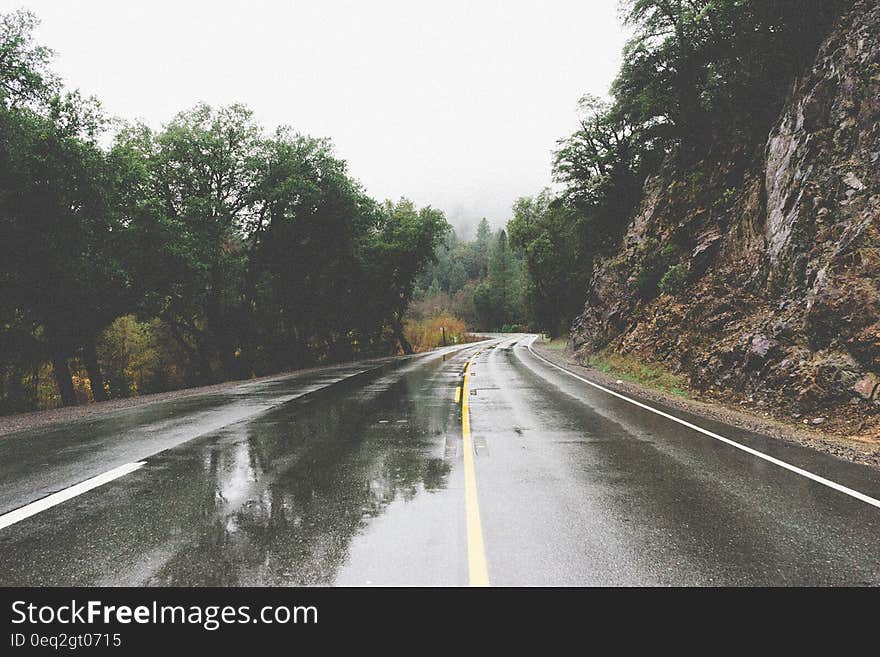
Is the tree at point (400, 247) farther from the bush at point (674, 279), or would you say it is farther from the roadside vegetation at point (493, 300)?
the roadside vegetation at point (493, 300)

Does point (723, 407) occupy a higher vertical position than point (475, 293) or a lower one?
lower

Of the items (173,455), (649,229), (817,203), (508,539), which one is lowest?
(508,539)

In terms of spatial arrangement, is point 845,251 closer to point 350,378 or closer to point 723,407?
point 723,407

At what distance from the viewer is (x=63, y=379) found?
16062 millimetres

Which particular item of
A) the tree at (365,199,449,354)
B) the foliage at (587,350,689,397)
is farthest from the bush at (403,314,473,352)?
the foliage at (587,350,689,397)

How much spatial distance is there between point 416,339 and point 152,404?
4276cm

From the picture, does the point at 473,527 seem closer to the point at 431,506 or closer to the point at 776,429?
the point at 431,506

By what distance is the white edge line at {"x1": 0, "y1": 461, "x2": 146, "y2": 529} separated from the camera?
176 inches

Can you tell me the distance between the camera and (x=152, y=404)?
1288 cm

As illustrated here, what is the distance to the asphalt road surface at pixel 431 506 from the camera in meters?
3.46

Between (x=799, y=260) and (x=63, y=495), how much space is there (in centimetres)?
1483

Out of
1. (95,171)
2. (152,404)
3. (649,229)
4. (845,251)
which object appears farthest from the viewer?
(649,229)

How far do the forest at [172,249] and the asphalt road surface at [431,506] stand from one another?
24.7 ft

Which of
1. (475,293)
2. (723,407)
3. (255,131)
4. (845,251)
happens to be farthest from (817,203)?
(475,293)
